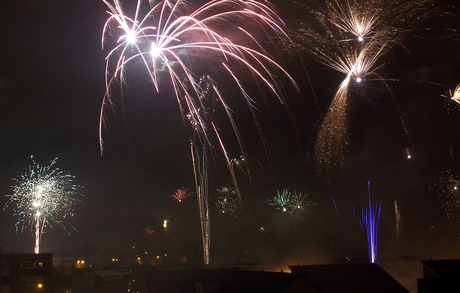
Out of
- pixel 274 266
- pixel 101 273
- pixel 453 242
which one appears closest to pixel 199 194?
pixel 274 266

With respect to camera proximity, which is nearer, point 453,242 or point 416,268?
point 416,268

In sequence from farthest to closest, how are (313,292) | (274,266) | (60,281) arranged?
(60,281), (274,266), (313,292)

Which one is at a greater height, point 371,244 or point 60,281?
point 371,244

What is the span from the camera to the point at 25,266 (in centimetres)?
4028

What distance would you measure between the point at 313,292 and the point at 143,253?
5499cm

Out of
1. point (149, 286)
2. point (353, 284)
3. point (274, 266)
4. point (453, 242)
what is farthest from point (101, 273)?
point (453, 242)

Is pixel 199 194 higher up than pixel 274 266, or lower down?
higher up

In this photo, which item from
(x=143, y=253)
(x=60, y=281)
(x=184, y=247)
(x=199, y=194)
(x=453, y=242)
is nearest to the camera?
Result: (x=199, y=194)

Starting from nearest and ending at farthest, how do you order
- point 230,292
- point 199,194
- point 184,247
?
point 230,292 → point 199,194 → point 184,247

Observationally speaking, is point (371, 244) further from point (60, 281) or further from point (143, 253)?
point (143, 253)

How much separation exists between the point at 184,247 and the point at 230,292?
41.1 meters

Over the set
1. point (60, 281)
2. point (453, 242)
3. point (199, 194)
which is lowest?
point (60, 281)

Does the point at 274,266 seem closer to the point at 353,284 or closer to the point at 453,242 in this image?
the point at 353,284

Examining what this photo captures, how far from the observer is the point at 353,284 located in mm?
25781
